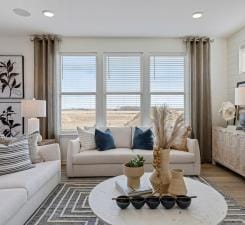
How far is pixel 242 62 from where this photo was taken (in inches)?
179

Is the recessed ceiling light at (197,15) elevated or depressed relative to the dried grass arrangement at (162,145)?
elevated

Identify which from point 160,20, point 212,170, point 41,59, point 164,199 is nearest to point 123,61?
point 160,20

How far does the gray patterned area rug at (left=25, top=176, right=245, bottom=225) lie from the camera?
7.91 ft

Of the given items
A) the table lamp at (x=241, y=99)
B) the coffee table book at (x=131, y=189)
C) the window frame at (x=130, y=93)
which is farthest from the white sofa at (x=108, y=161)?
the coffee table book at (x=131, y=189)

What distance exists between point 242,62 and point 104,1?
114 inches

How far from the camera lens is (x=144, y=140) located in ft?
13.6

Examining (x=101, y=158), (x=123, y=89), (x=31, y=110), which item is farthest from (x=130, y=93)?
(x=31, y=110)

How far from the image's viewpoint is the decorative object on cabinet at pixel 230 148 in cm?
371

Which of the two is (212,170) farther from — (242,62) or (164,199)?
(164,199)

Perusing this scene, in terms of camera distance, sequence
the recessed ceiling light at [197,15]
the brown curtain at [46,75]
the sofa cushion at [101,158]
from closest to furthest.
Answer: the recessed ceiling light at [197,15] → the sofa cushion at [101,158] → the brown curtain at [46,75]

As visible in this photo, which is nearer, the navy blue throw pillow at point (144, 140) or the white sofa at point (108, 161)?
the white sofa at point (108, 161)

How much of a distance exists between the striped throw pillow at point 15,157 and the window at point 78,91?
6.69 ft

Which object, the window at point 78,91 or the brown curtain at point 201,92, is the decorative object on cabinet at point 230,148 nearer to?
the brown curtain at point 201,92

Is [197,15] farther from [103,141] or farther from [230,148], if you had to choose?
[103,141]
